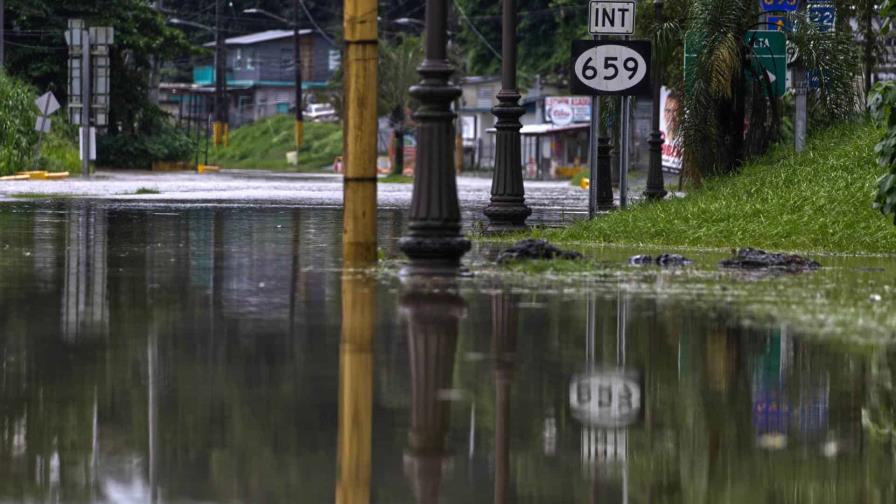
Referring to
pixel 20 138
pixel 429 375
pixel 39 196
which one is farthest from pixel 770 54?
pixel 20 138

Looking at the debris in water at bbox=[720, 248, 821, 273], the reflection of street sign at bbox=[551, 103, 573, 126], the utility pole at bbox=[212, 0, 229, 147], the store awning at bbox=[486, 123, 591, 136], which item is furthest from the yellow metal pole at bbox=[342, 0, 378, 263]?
the utility pole at bbox=[212, 0, 229, 147]

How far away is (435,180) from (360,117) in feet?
3.49

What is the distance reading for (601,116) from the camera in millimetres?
31172

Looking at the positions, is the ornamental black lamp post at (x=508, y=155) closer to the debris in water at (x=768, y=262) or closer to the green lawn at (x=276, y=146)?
the debris in water at (x=768, y=262)

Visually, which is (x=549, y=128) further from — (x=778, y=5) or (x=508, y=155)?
(x=508, y=155)

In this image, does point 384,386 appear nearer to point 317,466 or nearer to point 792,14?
point 317,466

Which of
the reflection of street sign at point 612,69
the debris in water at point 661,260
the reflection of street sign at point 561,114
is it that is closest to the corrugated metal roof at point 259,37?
the reflection of street sign at point 561,114

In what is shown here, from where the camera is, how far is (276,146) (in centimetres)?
10362

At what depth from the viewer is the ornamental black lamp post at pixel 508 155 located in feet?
70.7

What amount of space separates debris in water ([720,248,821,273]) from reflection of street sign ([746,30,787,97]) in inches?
436

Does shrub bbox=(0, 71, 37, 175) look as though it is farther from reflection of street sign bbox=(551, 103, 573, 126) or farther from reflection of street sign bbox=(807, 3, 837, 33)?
reflection of street sign bbox=(807, 3, 837, 33)

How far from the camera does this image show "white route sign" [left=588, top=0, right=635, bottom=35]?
22469 mm

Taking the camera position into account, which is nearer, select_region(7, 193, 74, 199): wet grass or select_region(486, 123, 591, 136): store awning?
select_region(7, 193, 74, 199): wet grass

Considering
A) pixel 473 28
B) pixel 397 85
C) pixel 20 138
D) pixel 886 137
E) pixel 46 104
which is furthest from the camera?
pixel 473 28
